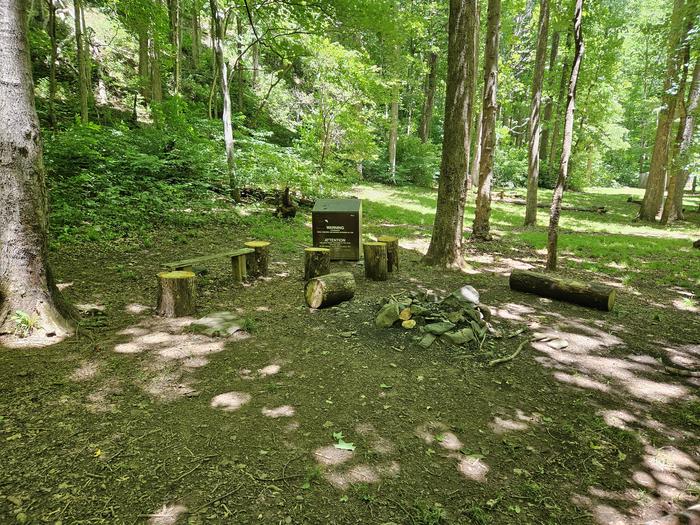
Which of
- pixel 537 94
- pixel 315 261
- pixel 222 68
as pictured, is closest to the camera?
pixel 315 261

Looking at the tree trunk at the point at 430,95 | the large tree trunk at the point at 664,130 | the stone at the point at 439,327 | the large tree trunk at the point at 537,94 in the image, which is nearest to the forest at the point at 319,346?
the stone at the point at 439,327

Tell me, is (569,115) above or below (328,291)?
above

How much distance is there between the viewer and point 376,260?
7062 millimetres

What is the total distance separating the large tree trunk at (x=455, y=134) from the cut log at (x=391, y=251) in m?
0.88

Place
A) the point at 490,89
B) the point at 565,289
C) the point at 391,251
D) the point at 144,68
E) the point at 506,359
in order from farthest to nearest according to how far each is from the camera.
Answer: the point at 144,68 → the point at 490,89 → the point at 391,251 → the point at 565,289 → the point at 506,359

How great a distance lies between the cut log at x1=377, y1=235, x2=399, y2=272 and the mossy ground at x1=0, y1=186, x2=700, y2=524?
4.91ft

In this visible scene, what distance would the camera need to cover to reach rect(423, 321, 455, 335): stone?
4.78m

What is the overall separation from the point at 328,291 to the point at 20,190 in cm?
367

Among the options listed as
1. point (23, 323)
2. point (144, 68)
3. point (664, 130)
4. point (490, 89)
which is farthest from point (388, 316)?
point (144, 68)

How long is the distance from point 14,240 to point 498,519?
193 inches

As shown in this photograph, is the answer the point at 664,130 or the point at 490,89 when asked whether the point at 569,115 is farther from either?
the point at 664,130

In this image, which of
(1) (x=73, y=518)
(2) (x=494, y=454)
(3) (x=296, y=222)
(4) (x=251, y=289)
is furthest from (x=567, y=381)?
(3) (x=296, y=222)

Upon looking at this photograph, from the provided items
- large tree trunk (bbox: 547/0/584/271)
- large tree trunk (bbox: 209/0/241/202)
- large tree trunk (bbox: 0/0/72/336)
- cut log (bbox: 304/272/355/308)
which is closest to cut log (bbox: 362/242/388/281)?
cut log (bbox: 304/272/355/308)

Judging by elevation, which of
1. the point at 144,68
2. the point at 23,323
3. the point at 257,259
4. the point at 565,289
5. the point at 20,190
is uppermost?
the point at 144,68
